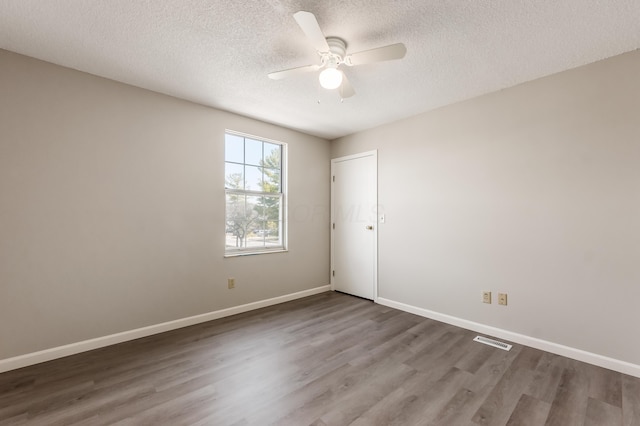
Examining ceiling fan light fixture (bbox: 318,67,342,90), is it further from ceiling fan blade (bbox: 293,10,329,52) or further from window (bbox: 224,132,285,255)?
window (bbox: 224,132,285,255)

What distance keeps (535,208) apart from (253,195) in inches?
125

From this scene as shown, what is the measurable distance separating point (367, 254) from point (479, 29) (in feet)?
9.66

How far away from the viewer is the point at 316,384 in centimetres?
206

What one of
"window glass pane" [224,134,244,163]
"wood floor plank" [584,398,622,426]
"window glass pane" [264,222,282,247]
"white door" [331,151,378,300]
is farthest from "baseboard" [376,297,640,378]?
"window glass pane" [224,134,244,163]

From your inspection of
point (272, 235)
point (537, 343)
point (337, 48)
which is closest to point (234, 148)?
point (272, 235)

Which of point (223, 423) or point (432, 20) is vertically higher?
point (432, 20)

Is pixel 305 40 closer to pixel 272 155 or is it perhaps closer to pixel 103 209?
A: pixel 272 155

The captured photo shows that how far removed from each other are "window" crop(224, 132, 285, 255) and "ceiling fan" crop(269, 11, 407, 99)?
169 cm

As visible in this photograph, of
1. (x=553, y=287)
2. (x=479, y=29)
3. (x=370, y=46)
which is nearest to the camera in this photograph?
(x=479, y=29)

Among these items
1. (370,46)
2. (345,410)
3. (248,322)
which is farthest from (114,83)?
(345,410)

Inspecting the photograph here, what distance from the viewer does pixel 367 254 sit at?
4188 millimetres

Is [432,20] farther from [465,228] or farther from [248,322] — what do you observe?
[248,322]

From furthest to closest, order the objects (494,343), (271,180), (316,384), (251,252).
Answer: (271,180)
(251,252)
(494,343)
(316,384)

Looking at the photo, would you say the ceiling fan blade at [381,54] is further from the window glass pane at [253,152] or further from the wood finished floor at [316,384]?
the wood finished floor at [316,384]
